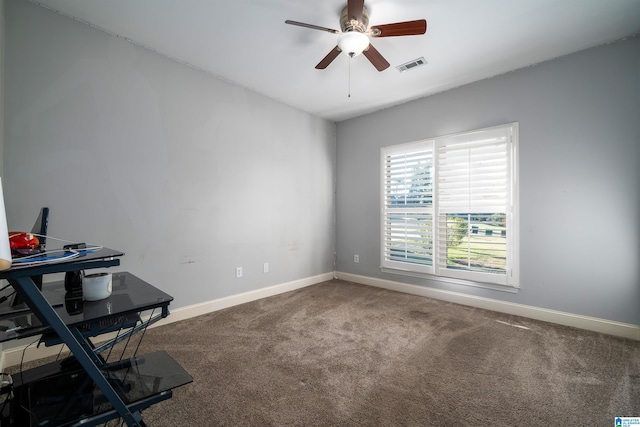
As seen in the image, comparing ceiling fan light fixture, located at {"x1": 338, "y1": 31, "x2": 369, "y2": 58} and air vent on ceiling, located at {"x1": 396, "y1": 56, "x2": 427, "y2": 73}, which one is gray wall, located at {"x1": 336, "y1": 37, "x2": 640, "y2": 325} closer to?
air vent on ceiling, located at {"x1": 396, "y1": 56, "x2": 427, "y2": 73}

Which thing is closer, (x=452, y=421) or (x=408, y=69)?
(x=452, y=421)

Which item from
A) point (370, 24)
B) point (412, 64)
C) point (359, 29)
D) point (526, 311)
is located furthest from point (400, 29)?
point (526, 311)

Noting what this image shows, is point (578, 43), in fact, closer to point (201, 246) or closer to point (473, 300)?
point (473, 300)

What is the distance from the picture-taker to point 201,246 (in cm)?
309

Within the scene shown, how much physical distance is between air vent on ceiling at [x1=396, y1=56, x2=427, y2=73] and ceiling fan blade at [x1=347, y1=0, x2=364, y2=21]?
1.11 meters

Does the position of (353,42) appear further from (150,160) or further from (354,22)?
(150,160)

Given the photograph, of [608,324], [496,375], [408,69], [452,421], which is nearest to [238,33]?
[408,69]

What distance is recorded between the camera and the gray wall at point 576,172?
8.22 feet

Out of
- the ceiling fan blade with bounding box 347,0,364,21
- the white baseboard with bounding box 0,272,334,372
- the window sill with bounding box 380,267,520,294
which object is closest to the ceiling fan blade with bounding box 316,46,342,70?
the ceiling fan blade with bounding box 347,0,364,21

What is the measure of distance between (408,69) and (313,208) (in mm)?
2273

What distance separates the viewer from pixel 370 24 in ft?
7.85

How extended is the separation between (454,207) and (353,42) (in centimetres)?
225

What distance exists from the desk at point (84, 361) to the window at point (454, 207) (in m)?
3.16

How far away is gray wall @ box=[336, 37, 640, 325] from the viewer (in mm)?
2506
